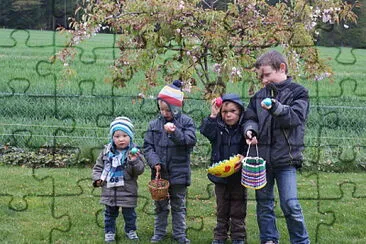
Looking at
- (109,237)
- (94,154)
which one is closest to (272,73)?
(109,237)

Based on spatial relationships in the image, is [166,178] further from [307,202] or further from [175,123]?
[307,202]

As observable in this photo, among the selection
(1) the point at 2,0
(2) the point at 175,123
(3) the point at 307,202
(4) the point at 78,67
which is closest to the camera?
(2) the point at 175,123

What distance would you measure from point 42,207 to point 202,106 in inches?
143

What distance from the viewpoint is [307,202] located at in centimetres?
656

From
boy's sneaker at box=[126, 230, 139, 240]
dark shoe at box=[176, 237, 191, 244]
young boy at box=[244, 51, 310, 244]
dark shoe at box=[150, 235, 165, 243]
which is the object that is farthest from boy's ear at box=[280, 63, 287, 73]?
boy's sneaker at box=[126, 230, 139, 240]

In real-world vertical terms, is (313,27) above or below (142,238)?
above

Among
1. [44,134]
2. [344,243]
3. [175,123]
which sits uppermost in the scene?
[44,134]

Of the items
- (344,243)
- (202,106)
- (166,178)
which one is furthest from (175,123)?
(202,106)

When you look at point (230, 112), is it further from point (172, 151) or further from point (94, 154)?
point (94, 154)

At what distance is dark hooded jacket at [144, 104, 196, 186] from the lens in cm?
489

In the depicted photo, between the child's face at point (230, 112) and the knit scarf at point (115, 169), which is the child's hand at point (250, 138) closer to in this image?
the child's face at point (230, 112)

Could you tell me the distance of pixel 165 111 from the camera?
489 centimetres

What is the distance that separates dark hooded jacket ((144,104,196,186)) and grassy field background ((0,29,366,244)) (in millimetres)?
329

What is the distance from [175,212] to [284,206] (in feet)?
3.37
